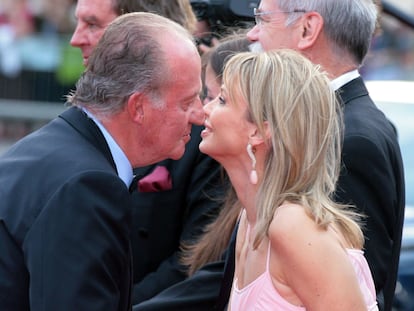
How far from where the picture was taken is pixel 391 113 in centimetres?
696

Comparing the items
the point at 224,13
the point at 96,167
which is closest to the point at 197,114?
the point at 96,167

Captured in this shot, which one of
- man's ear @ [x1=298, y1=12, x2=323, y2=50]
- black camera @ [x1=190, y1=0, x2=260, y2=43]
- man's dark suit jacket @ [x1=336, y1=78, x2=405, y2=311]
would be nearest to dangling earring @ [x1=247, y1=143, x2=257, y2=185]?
man's dark suit jacket @ [x1=336, y1=78, x2=405, y2=311]

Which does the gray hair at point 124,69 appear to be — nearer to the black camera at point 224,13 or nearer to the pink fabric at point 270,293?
the pink fabric at point 270,293

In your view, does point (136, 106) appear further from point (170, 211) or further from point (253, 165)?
point (170, 211)

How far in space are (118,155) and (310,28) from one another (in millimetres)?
1035

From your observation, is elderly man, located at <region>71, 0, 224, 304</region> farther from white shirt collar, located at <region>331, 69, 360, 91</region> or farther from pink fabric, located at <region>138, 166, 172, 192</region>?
white shirt collar, located at <region>331, 69, 360, 91</region>

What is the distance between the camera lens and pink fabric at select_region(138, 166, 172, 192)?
4477mm

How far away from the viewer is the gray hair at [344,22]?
13.4 feet

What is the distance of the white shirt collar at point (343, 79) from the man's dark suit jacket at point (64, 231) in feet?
3.56

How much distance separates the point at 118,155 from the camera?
11.2 feet

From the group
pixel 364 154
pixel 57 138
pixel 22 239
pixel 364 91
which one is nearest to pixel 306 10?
pixel 364 91

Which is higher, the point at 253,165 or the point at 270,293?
the point at 253,165

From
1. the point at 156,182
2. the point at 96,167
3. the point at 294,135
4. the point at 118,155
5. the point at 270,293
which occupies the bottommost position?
the point at 156,182

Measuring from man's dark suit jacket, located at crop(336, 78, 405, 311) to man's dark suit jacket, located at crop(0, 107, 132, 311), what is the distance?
901mm
